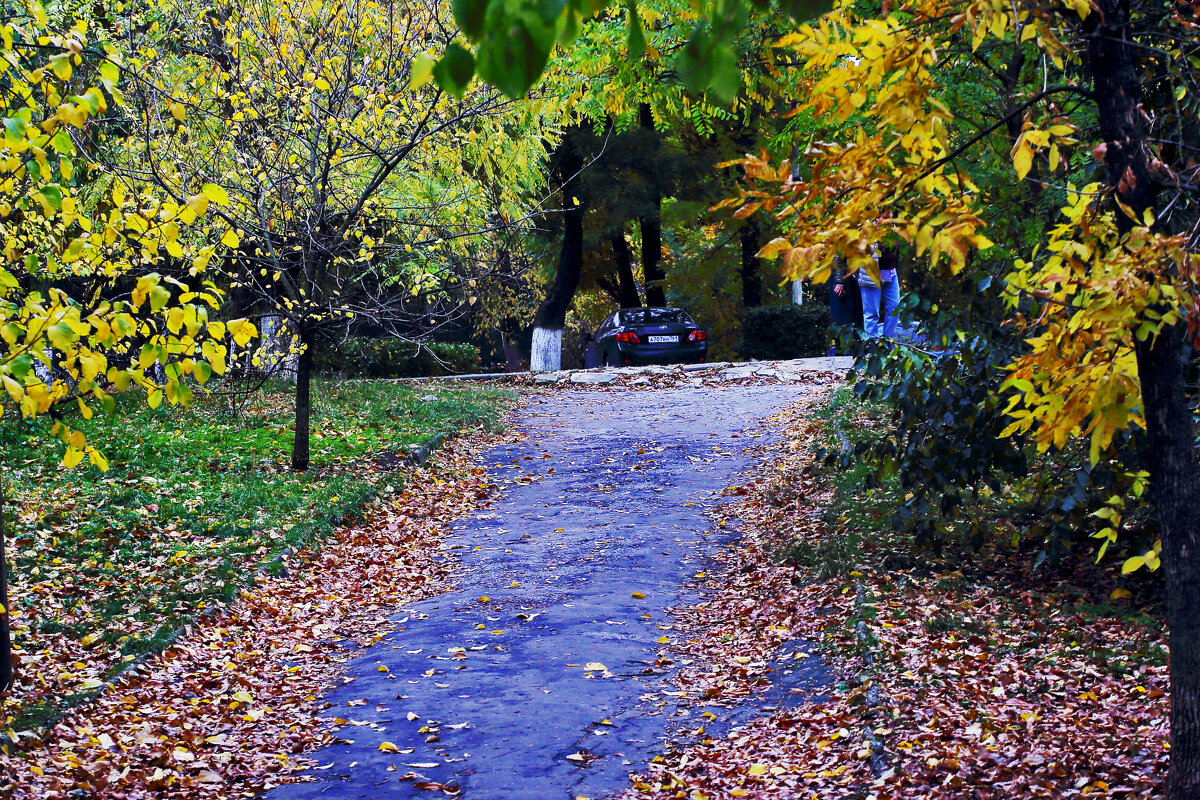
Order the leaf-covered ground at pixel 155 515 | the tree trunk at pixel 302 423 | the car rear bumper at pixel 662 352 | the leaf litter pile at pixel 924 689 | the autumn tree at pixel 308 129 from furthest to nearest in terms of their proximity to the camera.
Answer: the car rear bumper at pixel 662 352, the tree trunk at pixel 302 423, the autumn tree at pixel 308 129, the leaf-covered ground at pixel 155 515, the leaf litter pile at pixel 924 689

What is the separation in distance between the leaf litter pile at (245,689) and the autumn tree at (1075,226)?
367 centimetres

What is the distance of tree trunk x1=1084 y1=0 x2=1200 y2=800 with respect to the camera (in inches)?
146

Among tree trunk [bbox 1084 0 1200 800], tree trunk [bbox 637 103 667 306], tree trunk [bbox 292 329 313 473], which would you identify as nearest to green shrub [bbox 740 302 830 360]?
tree trunk [bbox 637 103 667 306]

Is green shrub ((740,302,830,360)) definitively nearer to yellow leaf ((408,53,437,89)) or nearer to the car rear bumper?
the car rear bumper

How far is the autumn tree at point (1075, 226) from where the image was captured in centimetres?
345

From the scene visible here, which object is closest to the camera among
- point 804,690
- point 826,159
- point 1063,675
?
point 826,159

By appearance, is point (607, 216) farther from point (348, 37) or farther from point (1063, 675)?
point (1063, 675)

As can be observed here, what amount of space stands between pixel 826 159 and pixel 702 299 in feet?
99.3

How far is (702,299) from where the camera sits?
33.8 metres

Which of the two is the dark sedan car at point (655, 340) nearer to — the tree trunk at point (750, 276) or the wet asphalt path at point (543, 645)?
the tree trunk at point (750, 276)

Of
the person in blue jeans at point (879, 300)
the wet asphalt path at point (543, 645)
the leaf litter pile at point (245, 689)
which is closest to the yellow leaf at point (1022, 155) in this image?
the wet asphalt path at point (543, 645)

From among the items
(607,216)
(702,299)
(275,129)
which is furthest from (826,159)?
(702,299)

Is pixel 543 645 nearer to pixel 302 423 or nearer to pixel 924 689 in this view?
pixel 924 689

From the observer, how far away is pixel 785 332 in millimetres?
22609
